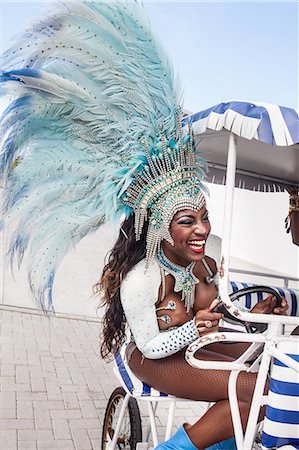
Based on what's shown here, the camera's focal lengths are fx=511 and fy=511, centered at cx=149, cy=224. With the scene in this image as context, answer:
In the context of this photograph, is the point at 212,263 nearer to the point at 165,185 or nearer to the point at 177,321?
the point at 177,321

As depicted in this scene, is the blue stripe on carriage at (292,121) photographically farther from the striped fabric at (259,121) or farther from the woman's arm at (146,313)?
the woman's arm at (146,313)

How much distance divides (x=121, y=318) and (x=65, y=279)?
22.1ft

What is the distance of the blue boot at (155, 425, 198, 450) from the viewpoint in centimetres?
219

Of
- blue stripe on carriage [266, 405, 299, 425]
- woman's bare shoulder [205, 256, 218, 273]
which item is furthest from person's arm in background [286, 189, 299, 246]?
blue stripe on carriage [266, 405, 299, 425]

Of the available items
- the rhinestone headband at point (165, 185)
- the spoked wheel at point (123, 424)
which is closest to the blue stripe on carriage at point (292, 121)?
the rhinestone headband at point (165, 185)

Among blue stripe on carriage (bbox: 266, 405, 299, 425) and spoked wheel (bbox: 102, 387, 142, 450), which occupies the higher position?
blue stripe on carriage (bbox: 266, 405, 299, 425)

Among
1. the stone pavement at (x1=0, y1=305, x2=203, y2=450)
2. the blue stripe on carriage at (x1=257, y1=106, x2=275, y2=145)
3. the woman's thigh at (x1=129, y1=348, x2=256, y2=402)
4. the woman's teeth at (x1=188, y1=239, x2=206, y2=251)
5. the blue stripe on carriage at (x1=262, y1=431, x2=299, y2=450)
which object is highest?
the blue stripe on carriage at (x1=257, y1=106, x2=275, y2=145)

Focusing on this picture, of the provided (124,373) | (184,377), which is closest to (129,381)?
(124,373)

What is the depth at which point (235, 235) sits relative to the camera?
3.46 m

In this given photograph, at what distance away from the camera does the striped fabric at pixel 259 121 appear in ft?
5.66

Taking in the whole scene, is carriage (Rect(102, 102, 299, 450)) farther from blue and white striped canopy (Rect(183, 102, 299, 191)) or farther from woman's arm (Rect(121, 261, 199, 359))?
woman's arm (Rect(121, 261, 199, 359))

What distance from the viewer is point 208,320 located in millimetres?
2078

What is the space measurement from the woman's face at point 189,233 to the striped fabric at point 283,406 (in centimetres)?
67

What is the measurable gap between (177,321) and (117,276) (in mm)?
401
